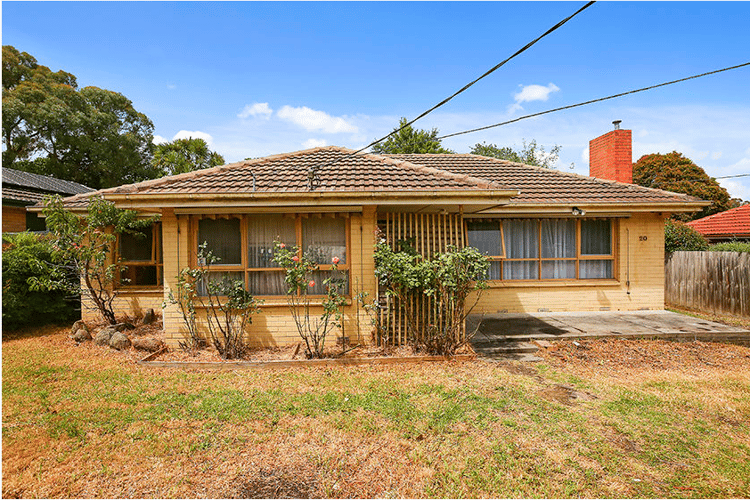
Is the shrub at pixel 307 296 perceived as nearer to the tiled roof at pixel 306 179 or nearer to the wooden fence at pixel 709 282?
the tiled roof at pixel 306 179

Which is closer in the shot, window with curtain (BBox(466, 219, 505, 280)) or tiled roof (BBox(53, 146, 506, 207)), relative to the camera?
tiled roof (BBox(53, 146, 506, 207))

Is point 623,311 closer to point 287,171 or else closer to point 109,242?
point 287,171

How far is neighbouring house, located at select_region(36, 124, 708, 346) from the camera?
652 cm

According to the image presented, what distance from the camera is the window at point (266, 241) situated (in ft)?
22.3

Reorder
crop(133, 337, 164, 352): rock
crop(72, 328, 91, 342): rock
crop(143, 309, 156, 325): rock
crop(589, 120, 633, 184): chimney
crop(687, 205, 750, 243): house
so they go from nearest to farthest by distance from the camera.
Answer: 1. crop(133, 337, 164, 352): rock
2. crop(72, 328, 91, 342): rock
3. crop(143, 309, 156, 325): rock
4. crop(589, 120, 633, 184): chimney
5. crop(687, 205, 750, 243): house

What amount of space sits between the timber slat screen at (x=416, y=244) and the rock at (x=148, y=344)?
440 cm

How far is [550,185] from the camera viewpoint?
9945mm

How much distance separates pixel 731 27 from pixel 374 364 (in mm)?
8316

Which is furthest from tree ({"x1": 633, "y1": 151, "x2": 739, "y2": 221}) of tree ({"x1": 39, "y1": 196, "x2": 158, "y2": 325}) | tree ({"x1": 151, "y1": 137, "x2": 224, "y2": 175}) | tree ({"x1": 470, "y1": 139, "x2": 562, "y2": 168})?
tree ({"x1": 39, "y1": 196, "x2": 158, "y2": 325})

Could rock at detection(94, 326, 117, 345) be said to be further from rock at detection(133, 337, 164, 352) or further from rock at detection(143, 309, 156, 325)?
rock at detection(143, 309, 156, 325)

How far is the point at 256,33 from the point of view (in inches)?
260

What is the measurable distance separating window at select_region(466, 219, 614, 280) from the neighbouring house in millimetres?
27

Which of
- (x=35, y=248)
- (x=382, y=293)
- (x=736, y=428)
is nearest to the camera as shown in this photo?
(x=736, y=428)

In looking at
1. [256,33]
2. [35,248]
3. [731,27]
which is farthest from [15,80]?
[731,27]
